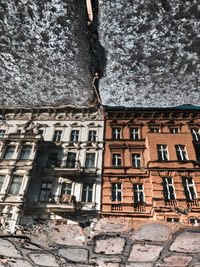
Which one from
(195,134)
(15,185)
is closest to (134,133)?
(195,134)

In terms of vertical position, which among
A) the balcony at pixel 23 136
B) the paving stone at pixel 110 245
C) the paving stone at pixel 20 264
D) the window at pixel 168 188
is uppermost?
the balcony at pixel 23 136

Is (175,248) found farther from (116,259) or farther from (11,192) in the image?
(11,192)

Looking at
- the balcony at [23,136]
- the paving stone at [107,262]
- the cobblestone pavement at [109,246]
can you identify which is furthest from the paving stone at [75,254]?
the balcony at [23,136]

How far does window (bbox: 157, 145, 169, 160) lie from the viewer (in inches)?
267

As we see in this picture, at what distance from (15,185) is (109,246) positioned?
21.4ft

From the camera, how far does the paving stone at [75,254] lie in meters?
1.17

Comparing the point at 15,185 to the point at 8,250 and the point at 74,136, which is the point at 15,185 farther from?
the point at 8,250

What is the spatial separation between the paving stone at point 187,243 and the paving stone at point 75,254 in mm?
603

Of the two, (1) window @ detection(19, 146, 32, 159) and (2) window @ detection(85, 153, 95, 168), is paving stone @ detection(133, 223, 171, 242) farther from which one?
(1) window @ detection(19, 146, 32, 159)

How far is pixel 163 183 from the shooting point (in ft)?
20.4

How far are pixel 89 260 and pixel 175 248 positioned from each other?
62 centimetres

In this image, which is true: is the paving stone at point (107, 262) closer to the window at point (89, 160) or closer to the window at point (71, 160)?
the window at point (71, 160)

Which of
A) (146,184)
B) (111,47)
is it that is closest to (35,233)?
(111,47)

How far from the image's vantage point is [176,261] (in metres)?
1.17
